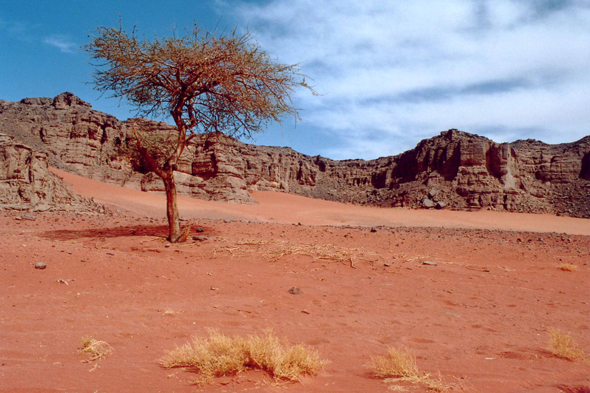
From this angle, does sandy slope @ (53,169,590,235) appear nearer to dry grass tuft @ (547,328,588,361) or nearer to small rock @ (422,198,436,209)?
small rock @ (422,198,436,209)

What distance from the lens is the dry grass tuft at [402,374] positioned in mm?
2672

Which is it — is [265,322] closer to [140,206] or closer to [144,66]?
[144,66]

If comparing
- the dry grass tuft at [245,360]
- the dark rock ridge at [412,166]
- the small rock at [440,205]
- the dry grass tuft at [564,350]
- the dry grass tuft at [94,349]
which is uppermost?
the dark rock ridge at [412,166]

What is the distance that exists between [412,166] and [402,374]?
→ 51.0m

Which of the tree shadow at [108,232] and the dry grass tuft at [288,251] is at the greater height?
the dry grass tuft at [288,251]

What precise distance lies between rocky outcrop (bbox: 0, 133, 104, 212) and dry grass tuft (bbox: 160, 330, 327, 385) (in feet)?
48.8

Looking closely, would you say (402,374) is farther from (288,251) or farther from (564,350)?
(288,251)

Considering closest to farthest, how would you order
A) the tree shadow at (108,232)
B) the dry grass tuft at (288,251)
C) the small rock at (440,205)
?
the dry grass tuft at (288,251)
the tree shadow at (108,232)
the small rock at (440,205)

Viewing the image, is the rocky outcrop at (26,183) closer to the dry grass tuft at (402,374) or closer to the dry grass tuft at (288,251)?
the dry grass tuft at (288,251)

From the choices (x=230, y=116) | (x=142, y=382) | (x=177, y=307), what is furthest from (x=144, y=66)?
(x=142, y=382)

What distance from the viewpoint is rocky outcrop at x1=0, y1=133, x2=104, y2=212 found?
14.6 meters

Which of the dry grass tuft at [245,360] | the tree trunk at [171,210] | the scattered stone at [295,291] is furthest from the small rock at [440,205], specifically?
the dry grass tuft at [245,360]

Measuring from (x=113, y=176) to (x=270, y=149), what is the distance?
33.8 metres

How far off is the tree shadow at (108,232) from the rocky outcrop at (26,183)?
491cm
